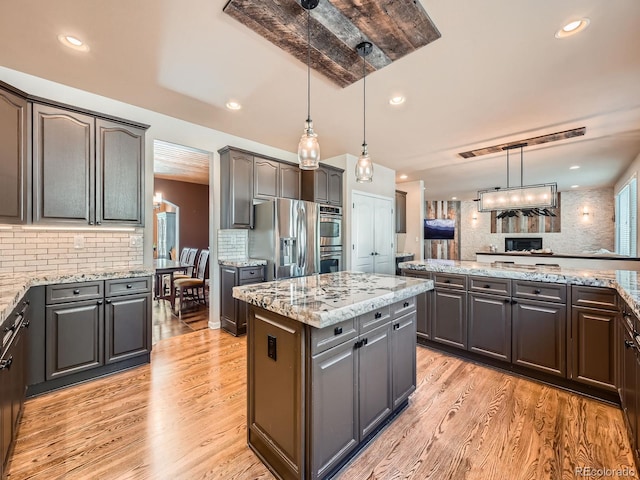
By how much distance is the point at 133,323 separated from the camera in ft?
8.59

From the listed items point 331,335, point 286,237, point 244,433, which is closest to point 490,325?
point 331,335

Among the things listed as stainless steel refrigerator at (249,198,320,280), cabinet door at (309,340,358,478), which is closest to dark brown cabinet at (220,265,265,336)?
stainless steel refrigerator at (249,198,320,280)

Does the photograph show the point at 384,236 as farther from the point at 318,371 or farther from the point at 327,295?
the point at 318,371

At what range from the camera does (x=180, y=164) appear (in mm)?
5602

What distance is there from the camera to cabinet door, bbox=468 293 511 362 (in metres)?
2.60

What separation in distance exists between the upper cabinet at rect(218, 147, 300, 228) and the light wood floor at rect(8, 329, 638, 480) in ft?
6.56

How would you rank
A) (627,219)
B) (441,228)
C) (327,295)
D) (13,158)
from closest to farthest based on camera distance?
1. (327,295)
2. (13,158)
3. (627,219)
4. (441,228)

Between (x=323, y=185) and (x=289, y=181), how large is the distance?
0.55 metres

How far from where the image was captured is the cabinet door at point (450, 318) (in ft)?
9.36

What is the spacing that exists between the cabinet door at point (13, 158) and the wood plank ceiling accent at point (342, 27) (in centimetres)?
189

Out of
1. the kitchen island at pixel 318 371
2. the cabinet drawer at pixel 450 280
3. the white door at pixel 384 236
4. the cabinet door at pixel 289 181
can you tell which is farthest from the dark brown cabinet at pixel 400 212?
the kitchen island at pixel 318 371

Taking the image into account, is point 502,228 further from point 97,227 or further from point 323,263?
Answer: point 97,227

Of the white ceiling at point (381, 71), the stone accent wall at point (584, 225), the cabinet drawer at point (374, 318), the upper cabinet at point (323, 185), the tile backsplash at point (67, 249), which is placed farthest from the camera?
the stone accent wall at point (584, 225)

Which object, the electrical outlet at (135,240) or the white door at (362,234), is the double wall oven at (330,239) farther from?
the electrical outlet at (135,240)
